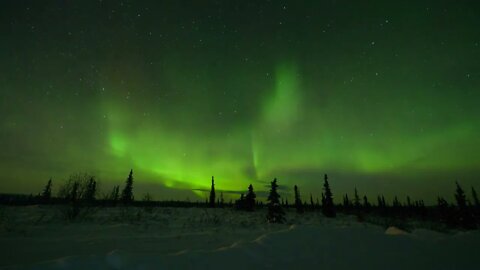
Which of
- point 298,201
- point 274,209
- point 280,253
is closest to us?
point 280,253

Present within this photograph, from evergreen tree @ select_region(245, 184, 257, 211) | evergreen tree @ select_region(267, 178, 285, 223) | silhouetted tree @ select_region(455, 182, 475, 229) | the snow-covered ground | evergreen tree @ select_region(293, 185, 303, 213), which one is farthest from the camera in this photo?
evergreen tree @ select_region(293, 185, 303, 213)

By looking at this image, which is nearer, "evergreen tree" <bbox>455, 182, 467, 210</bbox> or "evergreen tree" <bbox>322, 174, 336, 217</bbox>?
"evergreen tree" <bbox>455, 182, 467, 210</bbox>

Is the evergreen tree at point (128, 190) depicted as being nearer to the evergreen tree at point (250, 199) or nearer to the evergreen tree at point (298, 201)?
the evergreen tree at point (250, 199)

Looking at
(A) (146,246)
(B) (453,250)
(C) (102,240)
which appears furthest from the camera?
(C) (102,240)

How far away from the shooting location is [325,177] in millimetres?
48656

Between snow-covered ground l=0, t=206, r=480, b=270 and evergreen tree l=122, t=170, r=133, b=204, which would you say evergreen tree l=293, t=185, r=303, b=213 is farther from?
snow-covered ground l=0, t=206, r=480, b=270

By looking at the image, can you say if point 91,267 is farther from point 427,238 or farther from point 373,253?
point 427,238

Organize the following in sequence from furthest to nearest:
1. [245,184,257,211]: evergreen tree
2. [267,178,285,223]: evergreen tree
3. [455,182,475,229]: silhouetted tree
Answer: [245,184,257,211]: evergreen tree → [455,182,475,229]: silhouetted tree → [267,178,285,223]: evergreen tree

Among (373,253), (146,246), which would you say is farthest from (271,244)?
(146,246)

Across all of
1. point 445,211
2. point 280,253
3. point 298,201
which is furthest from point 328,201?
point 280,253

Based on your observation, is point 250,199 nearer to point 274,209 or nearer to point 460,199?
point 274,209

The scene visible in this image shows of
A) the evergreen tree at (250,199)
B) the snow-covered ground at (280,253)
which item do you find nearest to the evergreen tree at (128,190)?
the evergreen tree at (250,199)

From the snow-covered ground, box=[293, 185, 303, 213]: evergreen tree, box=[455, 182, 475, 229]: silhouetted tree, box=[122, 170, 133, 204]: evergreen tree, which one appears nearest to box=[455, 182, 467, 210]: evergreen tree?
box=[455, 182, 475, 229]: silhouetted tree

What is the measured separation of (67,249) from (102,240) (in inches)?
58.0
